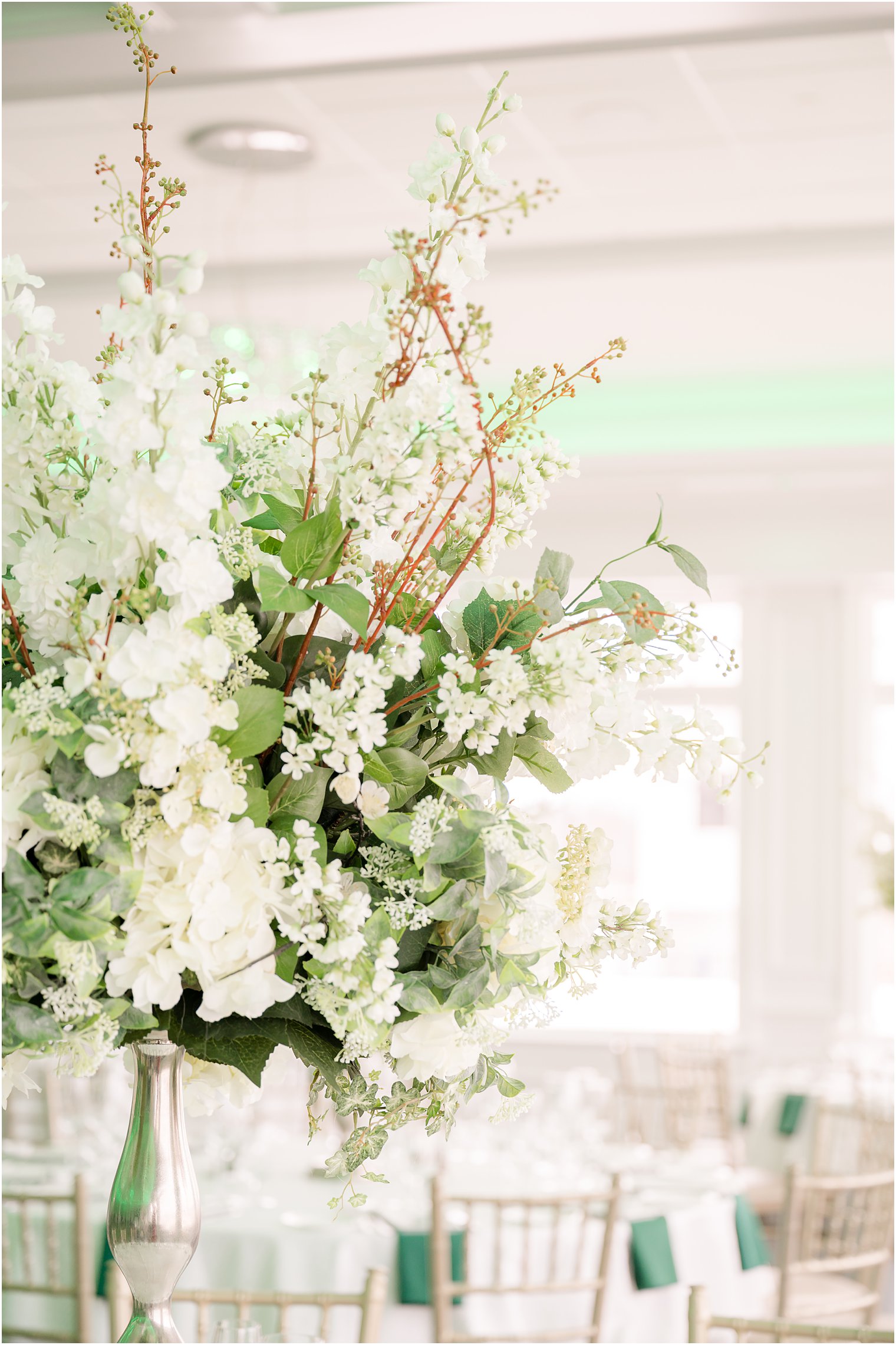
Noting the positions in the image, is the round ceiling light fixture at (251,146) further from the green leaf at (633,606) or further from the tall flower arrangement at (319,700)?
the green leaf at (633,606)

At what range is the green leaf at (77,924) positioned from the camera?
0.86m

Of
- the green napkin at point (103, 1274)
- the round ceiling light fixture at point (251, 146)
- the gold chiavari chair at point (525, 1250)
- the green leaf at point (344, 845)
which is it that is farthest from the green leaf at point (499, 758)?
the round ceiling light fixture at point (251, 146)

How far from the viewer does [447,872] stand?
0.95 meters

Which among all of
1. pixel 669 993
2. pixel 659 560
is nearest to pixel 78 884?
pixel 659 560

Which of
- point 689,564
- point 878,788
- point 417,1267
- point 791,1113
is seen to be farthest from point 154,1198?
point 878,788

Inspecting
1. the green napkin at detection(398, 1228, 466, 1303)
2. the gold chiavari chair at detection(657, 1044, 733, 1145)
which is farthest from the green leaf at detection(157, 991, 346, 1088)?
the gold chiavari chair at detection(657, 1044, 733, 1145)

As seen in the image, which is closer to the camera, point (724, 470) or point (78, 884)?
point (78, 884)

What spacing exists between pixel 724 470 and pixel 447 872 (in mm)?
6758

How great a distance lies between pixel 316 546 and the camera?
0.95 m

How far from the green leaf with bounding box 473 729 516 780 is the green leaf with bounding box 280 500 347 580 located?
0.56 ft

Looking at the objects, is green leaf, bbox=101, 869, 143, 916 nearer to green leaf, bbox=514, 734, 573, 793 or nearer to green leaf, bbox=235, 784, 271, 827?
green leaf, bbox=235, 784, 271, 827

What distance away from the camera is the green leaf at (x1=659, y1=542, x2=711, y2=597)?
3.29ft

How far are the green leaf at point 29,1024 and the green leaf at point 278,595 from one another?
290mm

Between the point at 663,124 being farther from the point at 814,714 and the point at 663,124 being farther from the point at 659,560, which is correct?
the point at 814,714
